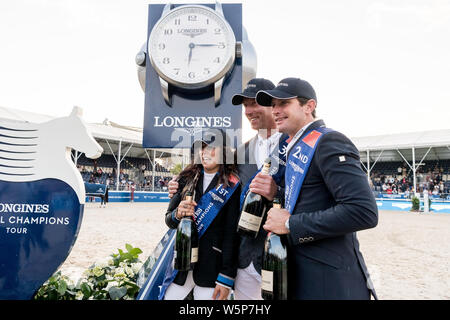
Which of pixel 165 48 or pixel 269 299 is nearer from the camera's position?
pixel 269 299

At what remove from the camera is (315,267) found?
1.31 metres

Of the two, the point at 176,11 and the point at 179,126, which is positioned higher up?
the point at 176,11

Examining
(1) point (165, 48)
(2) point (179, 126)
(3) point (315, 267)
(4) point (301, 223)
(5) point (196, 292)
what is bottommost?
(5) point (196, 292)

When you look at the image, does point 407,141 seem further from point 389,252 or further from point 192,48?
point 192,48

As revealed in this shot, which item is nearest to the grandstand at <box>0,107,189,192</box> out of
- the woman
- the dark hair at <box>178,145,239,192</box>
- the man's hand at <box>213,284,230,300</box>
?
the dark hair at <box>178,145,239,192</box>

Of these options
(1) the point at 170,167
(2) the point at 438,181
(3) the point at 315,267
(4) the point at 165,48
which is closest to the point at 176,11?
(4) the point at 165,48

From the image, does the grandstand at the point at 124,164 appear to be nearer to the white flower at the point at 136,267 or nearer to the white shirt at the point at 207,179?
the white flower at the point at 136,267

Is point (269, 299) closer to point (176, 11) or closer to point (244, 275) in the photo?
point (244, 275)

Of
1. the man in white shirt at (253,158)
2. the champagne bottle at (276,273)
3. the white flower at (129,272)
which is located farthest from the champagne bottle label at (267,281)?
the white flower at (129,272)

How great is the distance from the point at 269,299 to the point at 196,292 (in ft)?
2.14

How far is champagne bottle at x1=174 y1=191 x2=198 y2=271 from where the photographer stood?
5.92 feet

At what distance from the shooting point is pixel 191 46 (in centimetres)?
242

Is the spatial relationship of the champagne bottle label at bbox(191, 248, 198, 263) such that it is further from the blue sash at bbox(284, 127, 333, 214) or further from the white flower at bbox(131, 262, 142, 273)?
the white flower at bbox(131, 262, 142, 273)

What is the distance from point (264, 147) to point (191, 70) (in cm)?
94
